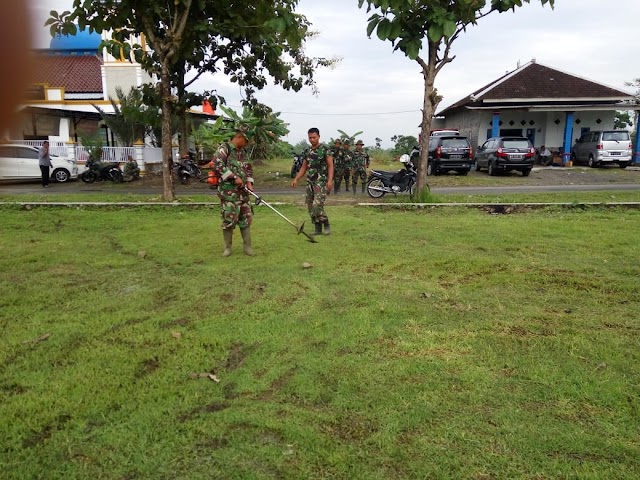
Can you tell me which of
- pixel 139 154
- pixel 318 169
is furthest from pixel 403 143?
pixel 318 169

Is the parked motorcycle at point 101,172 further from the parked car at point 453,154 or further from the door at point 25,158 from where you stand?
the parked car at point 453,154

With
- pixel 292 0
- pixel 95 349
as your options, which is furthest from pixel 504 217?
pixel 95 349

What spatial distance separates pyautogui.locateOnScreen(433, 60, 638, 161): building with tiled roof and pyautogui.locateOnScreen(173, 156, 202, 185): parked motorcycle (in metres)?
13.4

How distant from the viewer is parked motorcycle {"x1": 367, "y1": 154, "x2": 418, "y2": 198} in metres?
13.1

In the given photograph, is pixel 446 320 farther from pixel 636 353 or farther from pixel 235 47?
pixel 235 47

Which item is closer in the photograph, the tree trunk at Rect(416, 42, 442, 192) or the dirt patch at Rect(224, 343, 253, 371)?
the dirt patch at Rect(224, 343, 253, 371)

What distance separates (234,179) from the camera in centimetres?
609

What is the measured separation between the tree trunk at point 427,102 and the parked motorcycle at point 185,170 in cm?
955

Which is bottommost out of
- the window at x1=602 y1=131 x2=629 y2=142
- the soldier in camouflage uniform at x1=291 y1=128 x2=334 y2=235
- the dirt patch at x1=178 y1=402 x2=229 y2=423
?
the dirt patch at x1=178 y1=402 x2=229 y2=423

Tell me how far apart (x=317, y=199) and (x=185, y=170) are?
460 inches

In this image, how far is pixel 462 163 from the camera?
1881 cm

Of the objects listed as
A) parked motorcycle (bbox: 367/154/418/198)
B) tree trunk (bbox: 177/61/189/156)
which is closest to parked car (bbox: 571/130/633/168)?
parked motorcycle (bbox: 367/154/418/198)

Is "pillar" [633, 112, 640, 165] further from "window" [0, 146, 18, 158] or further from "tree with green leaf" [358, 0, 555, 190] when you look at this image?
"window" [0, 146, 18, 158]

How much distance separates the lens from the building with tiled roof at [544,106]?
943 inches
